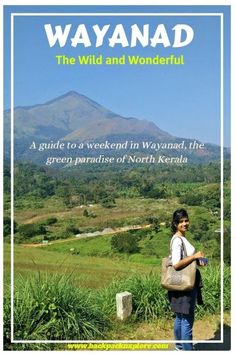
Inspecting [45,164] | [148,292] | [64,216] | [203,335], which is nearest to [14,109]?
[45,164]

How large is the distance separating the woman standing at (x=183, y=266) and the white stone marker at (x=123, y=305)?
1.06 metres

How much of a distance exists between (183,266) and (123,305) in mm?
1509

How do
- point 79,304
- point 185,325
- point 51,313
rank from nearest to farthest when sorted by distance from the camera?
point 185,325 < point 51,313 < point 79,304

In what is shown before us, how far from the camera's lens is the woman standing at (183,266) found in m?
6.05

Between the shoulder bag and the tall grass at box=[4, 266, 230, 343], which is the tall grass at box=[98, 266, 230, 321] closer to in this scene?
the tall grass at box=[4, 266, 230, 343]

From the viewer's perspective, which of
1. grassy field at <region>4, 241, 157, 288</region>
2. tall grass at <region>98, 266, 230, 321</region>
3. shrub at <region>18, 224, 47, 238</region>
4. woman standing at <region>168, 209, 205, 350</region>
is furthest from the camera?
tall grass at <region>98, 266, 230, 321</region>

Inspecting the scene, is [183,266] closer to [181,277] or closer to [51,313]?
[181,277]

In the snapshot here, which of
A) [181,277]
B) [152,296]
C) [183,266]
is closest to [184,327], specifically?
[181,277]

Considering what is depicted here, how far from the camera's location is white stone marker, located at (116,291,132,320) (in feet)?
24.0

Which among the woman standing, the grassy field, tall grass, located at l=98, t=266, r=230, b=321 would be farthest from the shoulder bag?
the grassy field

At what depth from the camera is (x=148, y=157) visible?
703cm

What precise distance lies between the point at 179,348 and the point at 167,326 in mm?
705

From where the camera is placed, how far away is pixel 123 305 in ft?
24.1

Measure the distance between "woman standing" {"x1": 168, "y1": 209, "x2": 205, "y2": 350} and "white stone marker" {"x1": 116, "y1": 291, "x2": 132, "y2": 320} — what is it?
3.46 feet
